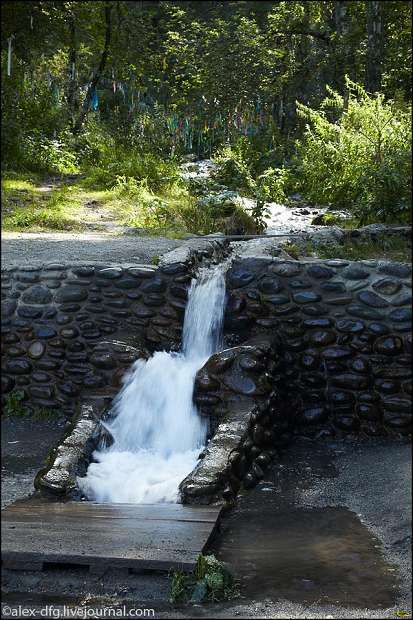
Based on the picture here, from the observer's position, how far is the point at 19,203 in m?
2.89

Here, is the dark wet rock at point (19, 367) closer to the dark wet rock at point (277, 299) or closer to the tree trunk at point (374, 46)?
the dark wet rock at point (277, 299)

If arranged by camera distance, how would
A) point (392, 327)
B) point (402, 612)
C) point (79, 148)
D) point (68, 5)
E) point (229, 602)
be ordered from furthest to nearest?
1. point (392, 327)
2. point (79, 148)
3. point (229, 602)
4. point (402, 612)
5. point (68, 5)

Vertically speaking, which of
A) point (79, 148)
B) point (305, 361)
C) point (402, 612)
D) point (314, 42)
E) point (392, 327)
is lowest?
point (402, 612)

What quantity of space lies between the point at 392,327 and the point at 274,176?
15.6 ft

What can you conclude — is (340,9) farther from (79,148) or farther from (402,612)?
(402,612)

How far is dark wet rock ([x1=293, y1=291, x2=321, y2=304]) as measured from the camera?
534 centimetres

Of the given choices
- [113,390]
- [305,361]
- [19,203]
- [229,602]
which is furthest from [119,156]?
[229,602]

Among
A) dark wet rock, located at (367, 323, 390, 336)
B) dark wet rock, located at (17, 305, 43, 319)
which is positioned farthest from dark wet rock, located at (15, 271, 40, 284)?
dark wet rock, located at (367, 323, 390, 336)

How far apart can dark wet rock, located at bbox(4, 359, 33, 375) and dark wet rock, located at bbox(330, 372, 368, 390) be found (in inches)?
98.0

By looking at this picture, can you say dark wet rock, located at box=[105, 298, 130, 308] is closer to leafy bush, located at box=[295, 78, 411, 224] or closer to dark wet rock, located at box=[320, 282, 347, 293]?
dark wet rock, located at box=[320, 282, 347, 293]

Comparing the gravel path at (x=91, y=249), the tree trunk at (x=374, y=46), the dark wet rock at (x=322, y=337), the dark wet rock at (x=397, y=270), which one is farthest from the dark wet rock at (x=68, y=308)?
the tree trunk at (x=374, y=46)

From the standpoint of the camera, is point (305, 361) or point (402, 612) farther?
point (305, 361)

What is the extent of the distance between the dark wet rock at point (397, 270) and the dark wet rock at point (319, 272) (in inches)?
29.8

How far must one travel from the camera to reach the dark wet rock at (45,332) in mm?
6133
